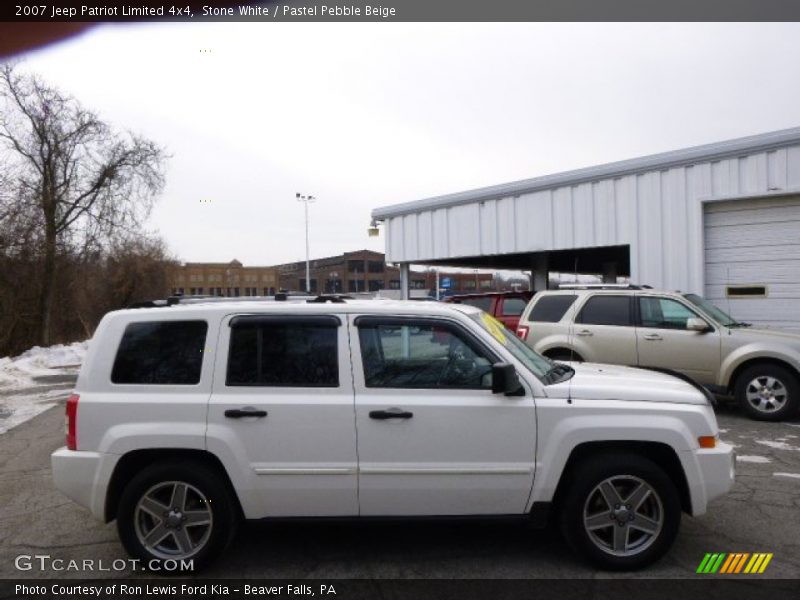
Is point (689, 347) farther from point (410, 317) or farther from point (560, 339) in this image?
point (410, 317)

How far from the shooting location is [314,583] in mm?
3434

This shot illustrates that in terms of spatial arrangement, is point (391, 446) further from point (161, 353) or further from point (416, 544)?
point (161, 353)

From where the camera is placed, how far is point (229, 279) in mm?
83750

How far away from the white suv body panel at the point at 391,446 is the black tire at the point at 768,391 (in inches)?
190

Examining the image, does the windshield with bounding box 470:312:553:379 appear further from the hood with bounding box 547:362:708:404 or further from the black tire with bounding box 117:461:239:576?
the black tire with bounding box 117:461:239:576

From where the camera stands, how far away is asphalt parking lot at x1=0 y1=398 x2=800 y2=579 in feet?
11.7

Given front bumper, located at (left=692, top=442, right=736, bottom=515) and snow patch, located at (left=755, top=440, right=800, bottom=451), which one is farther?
snow patch, located at (left=755, top=440, right=800, bottom=451)

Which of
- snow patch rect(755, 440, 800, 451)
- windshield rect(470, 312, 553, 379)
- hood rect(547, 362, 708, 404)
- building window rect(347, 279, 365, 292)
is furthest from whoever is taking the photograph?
building window rect(347, 279, 365, 292)

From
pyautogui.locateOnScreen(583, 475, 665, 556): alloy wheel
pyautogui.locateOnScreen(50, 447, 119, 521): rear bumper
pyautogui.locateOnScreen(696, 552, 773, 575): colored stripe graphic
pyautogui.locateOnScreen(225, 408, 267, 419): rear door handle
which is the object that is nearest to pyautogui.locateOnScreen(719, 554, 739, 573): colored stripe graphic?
pyautogui.locateOnScreen(696, 552, 773, 575): colored stripe graphic

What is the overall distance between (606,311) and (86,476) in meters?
7.31

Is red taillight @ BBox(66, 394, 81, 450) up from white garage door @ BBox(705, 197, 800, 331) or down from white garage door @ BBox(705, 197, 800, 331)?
down

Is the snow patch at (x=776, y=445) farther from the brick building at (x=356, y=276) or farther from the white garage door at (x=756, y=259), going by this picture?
the brick building at (x=356, y=276)

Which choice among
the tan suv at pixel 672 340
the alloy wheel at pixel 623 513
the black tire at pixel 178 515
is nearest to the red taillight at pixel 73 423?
the black tire at pixel 178 515

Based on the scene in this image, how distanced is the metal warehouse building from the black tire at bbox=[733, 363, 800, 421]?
9.76ft
